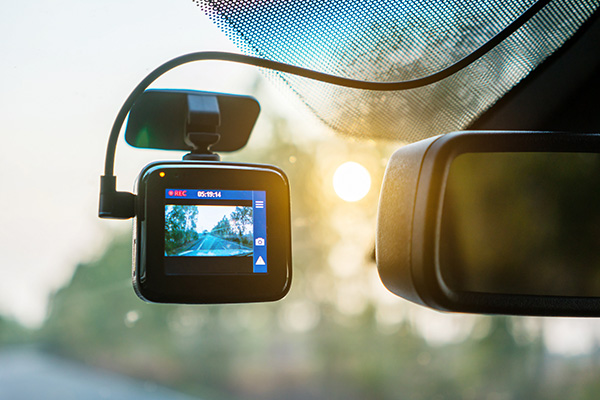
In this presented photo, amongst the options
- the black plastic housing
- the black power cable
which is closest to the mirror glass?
the black power cable

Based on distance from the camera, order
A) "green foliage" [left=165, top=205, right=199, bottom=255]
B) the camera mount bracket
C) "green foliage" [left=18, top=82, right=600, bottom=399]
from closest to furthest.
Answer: "green foliage" [left=165, top=205, right=199, bottom=255]
the camera mount bracket
"green foliage" [left=18, top=82, right=600, bottom=399]

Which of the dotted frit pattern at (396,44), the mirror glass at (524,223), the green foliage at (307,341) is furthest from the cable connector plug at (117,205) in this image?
the green foliage at (307,341)

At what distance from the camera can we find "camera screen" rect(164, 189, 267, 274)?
138 centimetres

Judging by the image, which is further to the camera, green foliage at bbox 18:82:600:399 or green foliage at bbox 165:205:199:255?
green foliage at bbox 18:82:600:399

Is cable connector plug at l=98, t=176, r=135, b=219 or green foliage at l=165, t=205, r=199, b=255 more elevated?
cable connector plug at l=98, t=176, r=135, b=219

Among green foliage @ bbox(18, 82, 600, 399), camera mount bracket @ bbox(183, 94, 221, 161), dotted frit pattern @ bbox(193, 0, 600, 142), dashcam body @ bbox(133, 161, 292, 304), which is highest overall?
dotted frit pattern @ bbox(193, 0, 600, 142)

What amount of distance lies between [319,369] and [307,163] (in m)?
5.10

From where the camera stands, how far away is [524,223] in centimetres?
123

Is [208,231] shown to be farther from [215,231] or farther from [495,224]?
[495,224]

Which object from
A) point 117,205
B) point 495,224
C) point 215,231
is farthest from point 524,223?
point 117,205

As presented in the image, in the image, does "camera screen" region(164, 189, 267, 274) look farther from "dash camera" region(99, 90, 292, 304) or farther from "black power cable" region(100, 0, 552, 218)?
"black power cable" region(100, 0, 552, 218)

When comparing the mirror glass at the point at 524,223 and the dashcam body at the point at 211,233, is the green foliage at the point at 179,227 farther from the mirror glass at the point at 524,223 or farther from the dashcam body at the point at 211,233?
the mirror glass at the point at 524,223

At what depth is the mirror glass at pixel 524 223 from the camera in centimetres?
Answer: 110

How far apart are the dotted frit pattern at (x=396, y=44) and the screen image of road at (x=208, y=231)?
61cm
